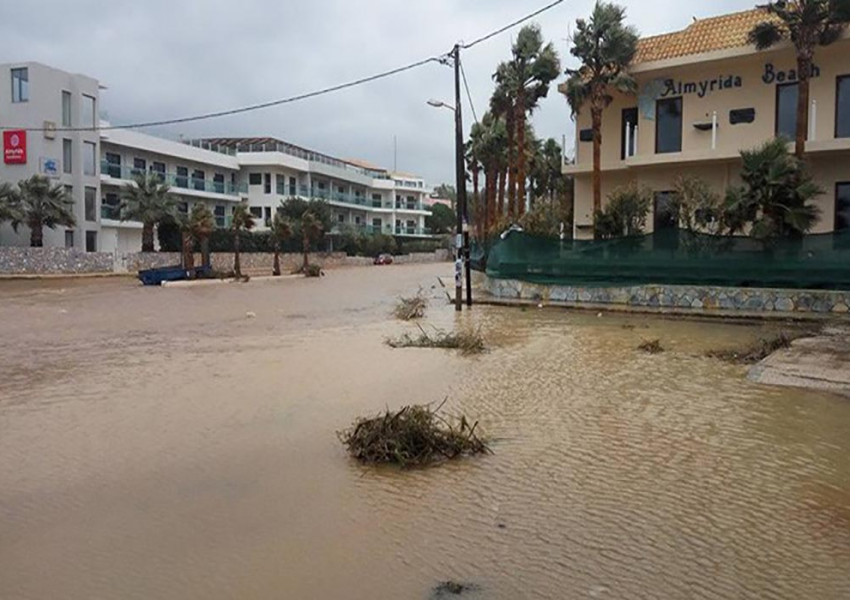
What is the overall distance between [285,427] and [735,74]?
77.7 feet

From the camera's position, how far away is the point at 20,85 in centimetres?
5022

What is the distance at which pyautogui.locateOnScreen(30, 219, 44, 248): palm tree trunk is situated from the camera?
4559 centimetres

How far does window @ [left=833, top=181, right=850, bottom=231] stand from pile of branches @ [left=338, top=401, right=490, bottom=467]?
21.7 metres

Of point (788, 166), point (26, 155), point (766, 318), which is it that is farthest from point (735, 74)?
point (26, 155)

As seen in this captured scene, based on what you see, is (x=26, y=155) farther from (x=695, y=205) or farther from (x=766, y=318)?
(x=766, y=318)

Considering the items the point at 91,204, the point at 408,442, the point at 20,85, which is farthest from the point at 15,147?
the point at 408,442

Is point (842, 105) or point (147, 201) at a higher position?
point (842, 105)

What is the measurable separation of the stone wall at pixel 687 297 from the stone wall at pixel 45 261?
1331 inches

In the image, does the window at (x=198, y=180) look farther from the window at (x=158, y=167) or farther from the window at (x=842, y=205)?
the window at (x=842, y=205)

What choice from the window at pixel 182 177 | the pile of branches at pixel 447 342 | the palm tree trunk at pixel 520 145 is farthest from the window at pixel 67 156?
the pile of branches at pixel 447 342

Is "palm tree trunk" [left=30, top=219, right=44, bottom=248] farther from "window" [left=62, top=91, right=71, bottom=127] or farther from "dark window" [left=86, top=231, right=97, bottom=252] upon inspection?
"window" [left=62, top=91, right=71, bottom=127]

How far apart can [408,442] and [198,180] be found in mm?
64686

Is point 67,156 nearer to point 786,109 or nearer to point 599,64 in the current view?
point 599,64

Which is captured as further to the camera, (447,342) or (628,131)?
(628,131)
